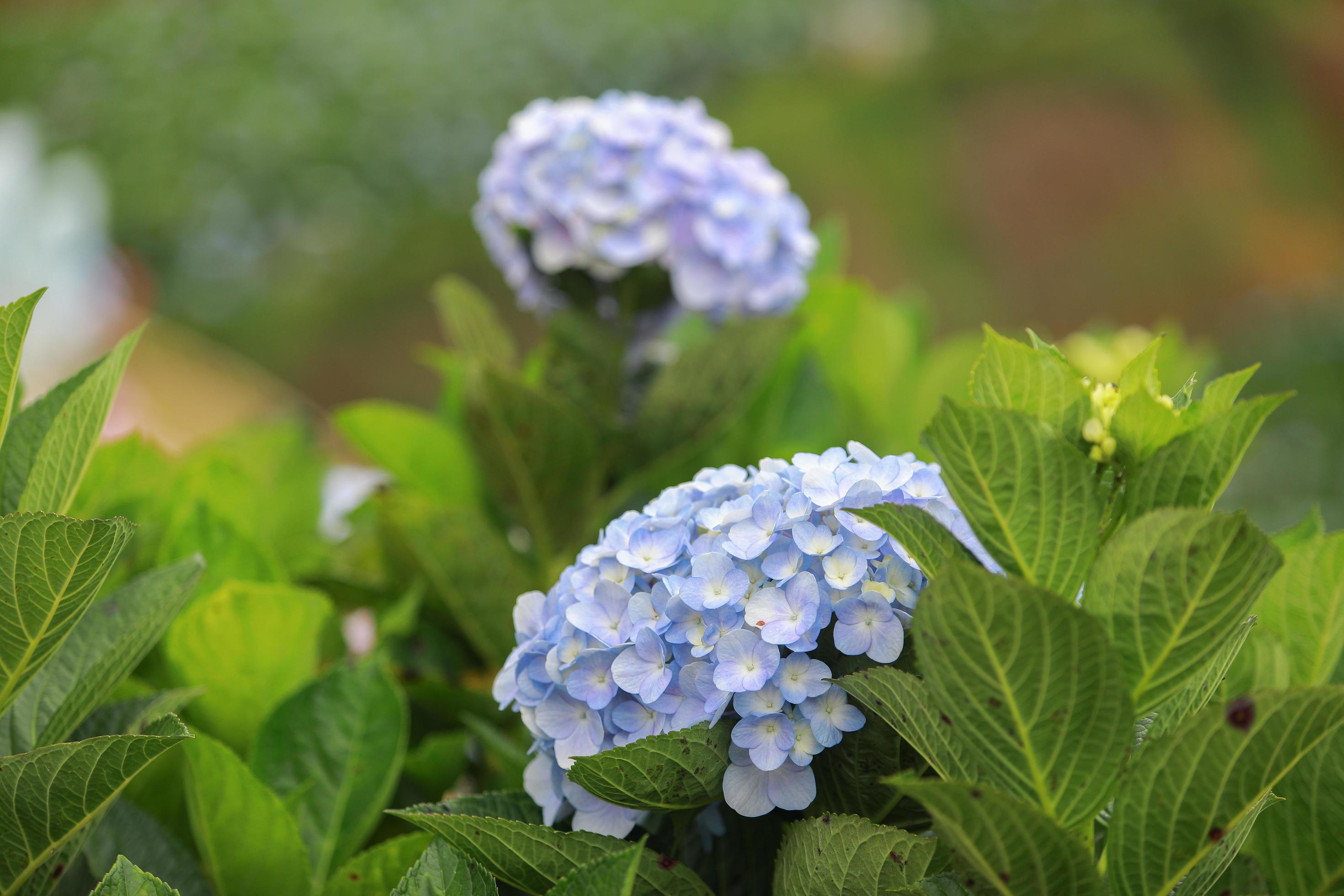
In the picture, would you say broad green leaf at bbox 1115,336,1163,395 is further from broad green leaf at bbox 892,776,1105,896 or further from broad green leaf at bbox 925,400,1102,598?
broad green leaf at bbox 892,776,1105,896

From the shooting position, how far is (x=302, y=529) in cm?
152

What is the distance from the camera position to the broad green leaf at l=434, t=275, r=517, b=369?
1332 mm

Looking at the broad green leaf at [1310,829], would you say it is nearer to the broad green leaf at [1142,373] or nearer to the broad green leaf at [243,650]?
the broad green leaf at [1142,373]

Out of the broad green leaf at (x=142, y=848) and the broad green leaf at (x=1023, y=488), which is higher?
the broad green leaf at (x=1023, y=488)

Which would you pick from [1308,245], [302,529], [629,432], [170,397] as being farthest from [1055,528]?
[1308,245]

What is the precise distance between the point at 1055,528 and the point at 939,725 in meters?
0.12

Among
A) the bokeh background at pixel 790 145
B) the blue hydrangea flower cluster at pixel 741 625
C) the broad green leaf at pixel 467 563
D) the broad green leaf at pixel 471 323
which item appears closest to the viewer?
the blue hydrangea flower cluster at pixel 741 625

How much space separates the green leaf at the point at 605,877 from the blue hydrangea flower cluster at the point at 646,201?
741 millimetres

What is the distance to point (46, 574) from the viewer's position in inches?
25.9

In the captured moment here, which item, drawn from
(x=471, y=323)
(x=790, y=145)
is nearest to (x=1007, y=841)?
(x=471, y=323)

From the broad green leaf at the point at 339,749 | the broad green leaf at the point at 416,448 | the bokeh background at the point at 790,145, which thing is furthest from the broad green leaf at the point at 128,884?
the bokeh background at the point at 790,145

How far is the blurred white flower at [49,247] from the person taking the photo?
3160 millimetres

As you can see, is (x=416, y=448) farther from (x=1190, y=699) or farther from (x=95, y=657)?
(x=1190, y=699)

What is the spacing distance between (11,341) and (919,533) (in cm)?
58
